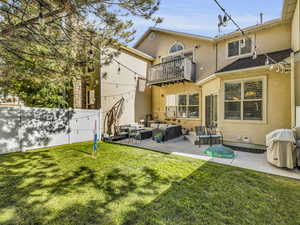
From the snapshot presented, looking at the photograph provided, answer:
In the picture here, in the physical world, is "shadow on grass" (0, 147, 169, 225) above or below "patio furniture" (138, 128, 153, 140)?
below

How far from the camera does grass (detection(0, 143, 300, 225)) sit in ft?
7.82

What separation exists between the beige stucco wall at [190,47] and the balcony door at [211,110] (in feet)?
6.72

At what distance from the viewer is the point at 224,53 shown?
921 centimetres

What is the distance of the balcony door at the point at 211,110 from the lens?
27.2 feet

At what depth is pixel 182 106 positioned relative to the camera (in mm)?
11000

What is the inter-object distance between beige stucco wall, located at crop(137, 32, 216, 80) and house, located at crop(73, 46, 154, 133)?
102cm

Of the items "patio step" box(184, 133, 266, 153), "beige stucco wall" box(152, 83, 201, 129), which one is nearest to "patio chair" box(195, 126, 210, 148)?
"patio step" box(184, 133, 266, 153)

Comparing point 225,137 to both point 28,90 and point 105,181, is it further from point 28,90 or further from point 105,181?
point 28,90

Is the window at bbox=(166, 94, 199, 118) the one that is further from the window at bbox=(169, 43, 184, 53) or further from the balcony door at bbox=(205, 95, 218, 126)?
the window at bbox=(169, 43, 184, 53)

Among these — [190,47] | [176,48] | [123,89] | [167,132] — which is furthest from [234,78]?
[123,89]

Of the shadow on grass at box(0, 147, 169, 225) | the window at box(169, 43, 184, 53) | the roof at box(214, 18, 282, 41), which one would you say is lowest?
the shadow on grass at box(0, 147, 169, 225)

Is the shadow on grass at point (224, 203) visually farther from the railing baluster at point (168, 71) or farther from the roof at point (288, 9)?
the railing baluster at point (168, 71)

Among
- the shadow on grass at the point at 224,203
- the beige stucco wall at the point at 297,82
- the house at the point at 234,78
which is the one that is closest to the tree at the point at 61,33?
the house at the point at 234,78

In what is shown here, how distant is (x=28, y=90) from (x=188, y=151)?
9032mm
